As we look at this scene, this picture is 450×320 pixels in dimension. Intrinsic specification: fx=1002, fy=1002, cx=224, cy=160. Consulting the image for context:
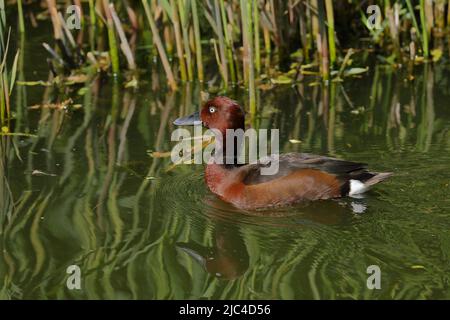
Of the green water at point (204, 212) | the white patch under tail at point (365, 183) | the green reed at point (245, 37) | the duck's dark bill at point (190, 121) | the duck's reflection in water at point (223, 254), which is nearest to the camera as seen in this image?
the green water at point (204, 212)

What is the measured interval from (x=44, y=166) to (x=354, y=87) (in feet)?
10.8

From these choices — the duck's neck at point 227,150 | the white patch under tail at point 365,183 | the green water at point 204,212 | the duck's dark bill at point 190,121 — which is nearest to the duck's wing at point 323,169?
the white patch under tail at point 365,183

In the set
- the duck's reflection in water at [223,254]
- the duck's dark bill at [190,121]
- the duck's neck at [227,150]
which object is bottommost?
the duck's reflection in water at [223,254]

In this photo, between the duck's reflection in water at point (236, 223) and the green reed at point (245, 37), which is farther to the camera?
the green reed at point (245, 37)

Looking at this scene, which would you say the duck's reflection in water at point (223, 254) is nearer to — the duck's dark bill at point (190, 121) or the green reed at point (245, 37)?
the duck's dark bill at point (190, 121)

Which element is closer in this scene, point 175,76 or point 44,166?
point 44,166

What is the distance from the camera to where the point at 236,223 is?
628 centimetres

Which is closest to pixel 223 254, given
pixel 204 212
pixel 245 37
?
pixel 204 212

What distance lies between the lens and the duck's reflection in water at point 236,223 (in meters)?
5.68

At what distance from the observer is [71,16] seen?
10.0m

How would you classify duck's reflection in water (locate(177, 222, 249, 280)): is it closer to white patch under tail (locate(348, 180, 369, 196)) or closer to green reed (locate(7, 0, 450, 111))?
white patch under tail (locate(348, 180, 369, 196))

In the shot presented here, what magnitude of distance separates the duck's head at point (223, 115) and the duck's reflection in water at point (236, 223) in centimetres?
55
